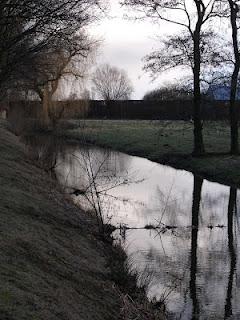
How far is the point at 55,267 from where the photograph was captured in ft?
26.9

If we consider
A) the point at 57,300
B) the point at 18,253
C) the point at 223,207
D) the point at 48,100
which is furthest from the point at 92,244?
the point at 48,100

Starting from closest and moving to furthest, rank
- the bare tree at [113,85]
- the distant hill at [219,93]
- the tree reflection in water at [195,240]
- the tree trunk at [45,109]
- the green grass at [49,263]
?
the green grass at [49,263], the tree reflection in water at [195,240], the distant hill at [219,93], the tree trunk at [45,109], the bare tree at [113,85]

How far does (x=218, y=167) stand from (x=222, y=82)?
4324mm

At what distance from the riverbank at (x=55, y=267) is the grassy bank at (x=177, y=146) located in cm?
385

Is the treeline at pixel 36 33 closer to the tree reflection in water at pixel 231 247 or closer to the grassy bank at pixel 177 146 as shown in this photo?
the grassy bank at pixel 177 146

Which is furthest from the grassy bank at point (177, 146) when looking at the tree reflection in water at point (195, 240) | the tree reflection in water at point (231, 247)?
the tree reflection in water at point (231, 247)

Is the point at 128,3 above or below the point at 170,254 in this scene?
above

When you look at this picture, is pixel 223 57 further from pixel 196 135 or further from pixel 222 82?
pixel 196 135

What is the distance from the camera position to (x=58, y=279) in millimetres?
7711

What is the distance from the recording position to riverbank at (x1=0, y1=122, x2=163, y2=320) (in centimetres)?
650

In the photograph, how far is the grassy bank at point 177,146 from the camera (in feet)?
76.5

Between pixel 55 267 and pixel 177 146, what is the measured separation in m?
25.0

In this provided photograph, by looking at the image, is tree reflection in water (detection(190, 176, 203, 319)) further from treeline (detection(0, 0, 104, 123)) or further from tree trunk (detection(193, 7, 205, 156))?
treeline (detection(0, 0, 104, 123))

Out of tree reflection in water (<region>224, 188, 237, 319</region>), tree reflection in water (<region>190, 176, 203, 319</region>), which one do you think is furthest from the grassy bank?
tree reflection in water (<region>224, 188, 237, 319</region>)
